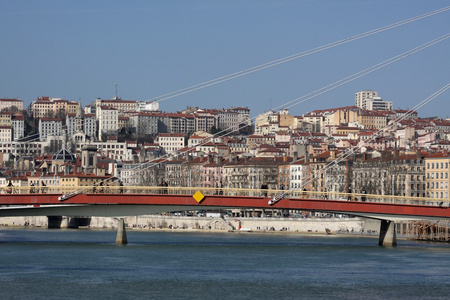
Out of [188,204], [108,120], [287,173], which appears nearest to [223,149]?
[108,120]

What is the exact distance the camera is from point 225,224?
72750mm

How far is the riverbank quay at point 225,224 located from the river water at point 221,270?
1256cm

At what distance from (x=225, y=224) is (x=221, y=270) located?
33.0m

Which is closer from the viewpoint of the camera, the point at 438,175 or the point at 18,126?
the point at 438,175

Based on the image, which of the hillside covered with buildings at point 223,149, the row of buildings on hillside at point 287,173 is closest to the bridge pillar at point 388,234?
the hillside covered with buildings at point 223,149

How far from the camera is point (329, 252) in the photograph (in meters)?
47.8

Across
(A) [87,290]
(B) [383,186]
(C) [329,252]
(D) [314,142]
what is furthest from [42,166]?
(A) [87,290]

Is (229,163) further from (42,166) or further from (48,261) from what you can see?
(48,261)

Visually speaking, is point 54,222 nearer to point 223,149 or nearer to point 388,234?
point 388,234

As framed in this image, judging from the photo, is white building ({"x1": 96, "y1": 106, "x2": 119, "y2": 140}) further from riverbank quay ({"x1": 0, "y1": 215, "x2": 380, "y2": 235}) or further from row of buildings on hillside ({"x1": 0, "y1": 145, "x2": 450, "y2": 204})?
riverbank quay ({"x1": 0, "y1": 215, "x2": 380, "y2": 235})

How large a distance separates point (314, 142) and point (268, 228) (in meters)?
66.0

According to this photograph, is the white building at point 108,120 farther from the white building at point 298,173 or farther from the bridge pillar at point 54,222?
the bridge pillar at point 54,222

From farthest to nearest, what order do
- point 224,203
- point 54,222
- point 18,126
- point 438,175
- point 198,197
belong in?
point 18,126 → point 438,175 → point 54,222 → point 224,203 → point 198,197

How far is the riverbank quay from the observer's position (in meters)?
67.1
